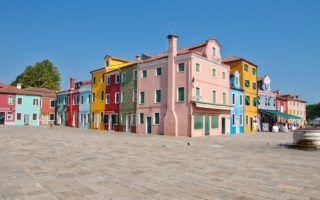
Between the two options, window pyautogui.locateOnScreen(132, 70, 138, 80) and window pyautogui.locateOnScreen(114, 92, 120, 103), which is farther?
window pyautogui.locateOnScreen(114, 92, 120, 103)

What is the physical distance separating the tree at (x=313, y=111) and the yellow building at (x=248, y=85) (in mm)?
64022

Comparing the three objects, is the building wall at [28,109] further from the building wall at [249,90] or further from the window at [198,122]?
the building wall at [249,90]

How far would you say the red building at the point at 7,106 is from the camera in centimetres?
4675

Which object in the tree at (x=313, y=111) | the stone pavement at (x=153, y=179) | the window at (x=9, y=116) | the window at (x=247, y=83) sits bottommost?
the stone pavement at (x=153, y=179)

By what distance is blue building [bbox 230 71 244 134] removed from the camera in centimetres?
3438

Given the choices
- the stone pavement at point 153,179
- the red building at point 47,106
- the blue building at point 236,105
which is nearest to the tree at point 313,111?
the blue building at point 236,105

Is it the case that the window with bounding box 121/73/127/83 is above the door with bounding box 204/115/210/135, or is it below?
above

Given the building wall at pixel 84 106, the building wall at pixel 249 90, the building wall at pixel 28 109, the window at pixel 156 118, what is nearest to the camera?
the window at pixel 156 118

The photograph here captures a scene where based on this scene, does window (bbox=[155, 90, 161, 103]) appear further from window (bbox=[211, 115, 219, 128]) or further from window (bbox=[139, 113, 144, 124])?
window (bbox=[211, 115, 219, 128])

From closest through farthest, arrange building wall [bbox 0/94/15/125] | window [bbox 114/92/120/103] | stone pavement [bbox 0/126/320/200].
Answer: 1. stone pavement [bbox 0/126/320/200]
2. window [bbox 114/92/120/103]
3. building wall [bbox 0/94/15/125]

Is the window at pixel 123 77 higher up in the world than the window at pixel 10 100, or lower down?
higher up

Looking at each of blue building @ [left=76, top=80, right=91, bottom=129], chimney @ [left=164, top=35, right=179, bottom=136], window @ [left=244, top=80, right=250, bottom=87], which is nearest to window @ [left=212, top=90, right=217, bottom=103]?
chimney @ [left=164, top=35, right=179, bottom=136]

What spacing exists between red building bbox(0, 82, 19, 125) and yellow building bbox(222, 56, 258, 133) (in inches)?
1510

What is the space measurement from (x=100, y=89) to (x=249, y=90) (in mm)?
22565
